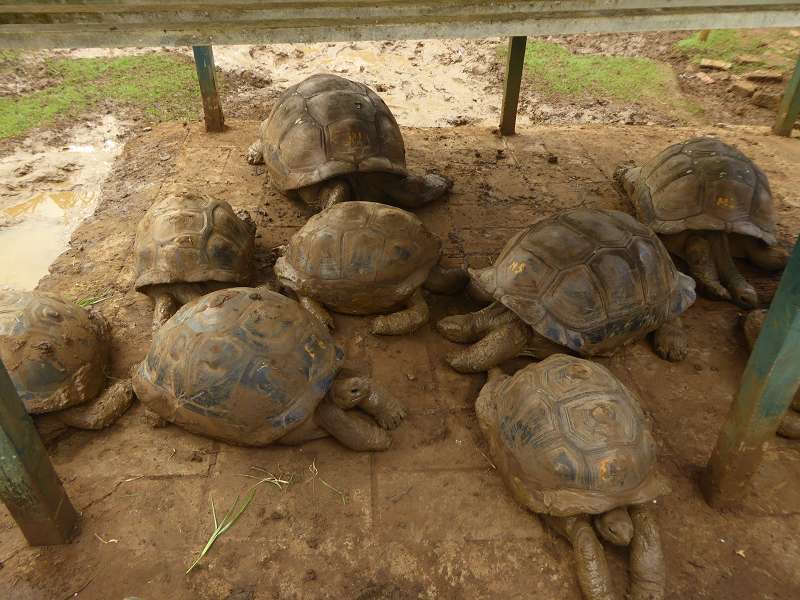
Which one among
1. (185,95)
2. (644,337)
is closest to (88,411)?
(644,337)

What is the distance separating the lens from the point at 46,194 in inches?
232

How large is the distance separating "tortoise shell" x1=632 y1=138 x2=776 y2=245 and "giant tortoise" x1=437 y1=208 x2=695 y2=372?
3.01 feet

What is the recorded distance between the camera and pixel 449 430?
3.47 m

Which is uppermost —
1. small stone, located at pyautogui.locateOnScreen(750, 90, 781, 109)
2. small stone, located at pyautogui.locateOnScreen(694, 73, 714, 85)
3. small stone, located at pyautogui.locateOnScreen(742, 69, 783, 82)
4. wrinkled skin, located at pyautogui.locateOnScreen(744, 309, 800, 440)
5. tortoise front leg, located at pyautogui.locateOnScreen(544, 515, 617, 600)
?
small stone, located at pyautogui.locateOnScreen(742, 69, 783, 82)

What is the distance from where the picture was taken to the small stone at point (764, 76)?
8.50 metres

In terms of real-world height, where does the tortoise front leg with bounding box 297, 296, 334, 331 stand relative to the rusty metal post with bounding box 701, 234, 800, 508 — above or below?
below

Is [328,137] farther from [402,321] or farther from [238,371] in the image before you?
[238,371]

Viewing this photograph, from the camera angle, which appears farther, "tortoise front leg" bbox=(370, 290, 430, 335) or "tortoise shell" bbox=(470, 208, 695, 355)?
"tortoise front leg" bbox=(370, 290, 430, 335)

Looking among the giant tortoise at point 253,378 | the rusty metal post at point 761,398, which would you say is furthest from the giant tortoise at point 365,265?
the rusty metal post at point 761,398

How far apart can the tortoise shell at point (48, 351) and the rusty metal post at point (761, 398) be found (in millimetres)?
3481

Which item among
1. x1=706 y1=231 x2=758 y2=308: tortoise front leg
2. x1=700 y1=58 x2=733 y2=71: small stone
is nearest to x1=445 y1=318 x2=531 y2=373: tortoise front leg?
x1=706 y1=231 x2=758 y2=308: tortoise front leg

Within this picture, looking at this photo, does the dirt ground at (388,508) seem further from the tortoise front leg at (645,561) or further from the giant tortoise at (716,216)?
the giant tortoise at (716,216)

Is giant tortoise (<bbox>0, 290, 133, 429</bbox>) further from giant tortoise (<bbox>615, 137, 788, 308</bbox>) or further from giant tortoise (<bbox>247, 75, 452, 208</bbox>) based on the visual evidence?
giant tortoise (<bbox>615, 137, 788, 308</bbox>)

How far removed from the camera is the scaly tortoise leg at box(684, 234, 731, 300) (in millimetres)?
4484
